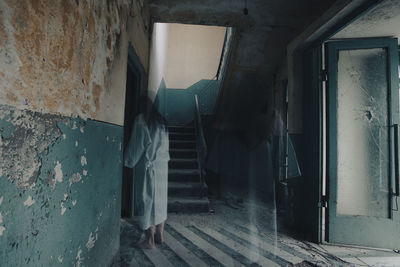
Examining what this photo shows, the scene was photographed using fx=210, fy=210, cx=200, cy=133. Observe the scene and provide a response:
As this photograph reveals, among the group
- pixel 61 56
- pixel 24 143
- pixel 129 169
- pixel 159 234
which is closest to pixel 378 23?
pixel 61 56

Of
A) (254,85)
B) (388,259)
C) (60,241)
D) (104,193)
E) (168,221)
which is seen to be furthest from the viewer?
(254,85)

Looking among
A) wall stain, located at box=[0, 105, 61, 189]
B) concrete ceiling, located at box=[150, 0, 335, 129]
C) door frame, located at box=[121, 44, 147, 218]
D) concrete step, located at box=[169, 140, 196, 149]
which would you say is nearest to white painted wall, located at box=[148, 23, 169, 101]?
door frame, located at box=[121, 44, 147, 218]

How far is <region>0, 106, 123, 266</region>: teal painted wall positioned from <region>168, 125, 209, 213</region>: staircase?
2063 mm

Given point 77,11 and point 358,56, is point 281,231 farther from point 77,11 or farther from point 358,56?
point 77,11

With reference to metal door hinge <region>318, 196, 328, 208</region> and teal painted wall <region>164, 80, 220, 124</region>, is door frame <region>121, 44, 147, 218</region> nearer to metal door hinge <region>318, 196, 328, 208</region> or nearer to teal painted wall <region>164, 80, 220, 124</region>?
metal door hinge <region>318, 196, 328, 208</region>

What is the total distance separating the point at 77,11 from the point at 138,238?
2.46m

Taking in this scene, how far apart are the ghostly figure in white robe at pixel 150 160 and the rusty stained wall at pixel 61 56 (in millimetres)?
510

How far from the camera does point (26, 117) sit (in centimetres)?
82

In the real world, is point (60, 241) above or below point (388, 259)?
above

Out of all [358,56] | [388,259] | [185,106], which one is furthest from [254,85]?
[388,259]

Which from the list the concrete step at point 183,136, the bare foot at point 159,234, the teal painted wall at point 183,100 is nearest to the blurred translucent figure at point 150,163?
the bare foot at point 159,234

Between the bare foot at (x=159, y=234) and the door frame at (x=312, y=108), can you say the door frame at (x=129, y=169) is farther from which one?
the door frame at (x=312, y=108)

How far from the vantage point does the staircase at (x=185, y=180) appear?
3.66 m

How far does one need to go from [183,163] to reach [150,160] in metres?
2.18
